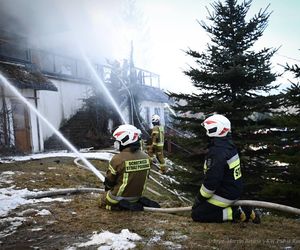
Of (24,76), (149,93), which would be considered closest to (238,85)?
(24,76)

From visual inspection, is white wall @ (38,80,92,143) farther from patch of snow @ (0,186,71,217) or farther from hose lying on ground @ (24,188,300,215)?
hose lying on ground @ (24,188,300,215)

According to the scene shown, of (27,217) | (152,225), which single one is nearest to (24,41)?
(27,217)

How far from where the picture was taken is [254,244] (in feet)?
11.8

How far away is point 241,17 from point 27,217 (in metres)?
9.39

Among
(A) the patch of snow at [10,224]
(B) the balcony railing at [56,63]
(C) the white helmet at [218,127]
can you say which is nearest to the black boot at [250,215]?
(C) the white helmet at [218,127]

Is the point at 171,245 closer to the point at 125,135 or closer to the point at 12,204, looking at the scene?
the point at 125,135

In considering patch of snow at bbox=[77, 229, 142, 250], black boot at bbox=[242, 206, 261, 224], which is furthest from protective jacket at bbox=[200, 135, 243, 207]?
patch of snow at bbox=[77, 229, 142, 250]

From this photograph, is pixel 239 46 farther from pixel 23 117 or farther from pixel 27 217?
pixel 23 117

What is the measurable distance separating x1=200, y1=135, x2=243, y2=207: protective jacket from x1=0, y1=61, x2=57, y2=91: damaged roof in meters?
11.2

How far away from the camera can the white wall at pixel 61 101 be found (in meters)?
17.3

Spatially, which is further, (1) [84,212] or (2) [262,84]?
(2) [262,84]

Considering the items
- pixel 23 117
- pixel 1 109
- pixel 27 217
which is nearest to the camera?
pixel 27 217

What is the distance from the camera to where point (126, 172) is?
5.01 m

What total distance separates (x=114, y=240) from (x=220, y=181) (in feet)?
4.98
